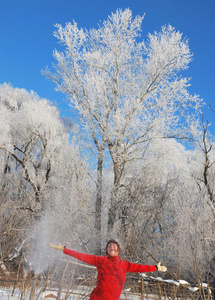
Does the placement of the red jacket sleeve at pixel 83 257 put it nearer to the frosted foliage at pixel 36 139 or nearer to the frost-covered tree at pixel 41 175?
the frost-covered tree at pixel 41 175

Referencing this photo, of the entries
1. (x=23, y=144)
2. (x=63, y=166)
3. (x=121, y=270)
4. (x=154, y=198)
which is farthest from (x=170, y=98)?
(x=121, y=270)

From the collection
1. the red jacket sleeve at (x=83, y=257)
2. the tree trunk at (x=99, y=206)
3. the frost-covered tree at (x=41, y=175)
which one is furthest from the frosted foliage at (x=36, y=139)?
the red jacket sleeve at (x=83, y=257)

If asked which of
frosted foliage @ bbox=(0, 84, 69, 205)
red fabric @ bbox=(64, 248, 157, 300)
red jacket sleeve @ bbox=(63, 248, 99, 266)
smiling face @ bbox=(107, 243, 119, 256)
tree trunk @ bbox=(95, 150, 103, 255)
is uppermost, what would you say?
frosted foliage @ bbox=(0, 84, 69, 205)

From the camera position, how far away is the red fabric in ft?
9.48

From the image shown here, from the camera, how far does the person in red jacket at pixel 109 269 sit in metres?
2.89

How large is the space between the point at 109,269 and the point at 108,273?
0.04m

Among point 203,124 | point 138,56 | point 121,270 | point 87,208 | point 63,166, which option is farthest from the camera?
point 63,166

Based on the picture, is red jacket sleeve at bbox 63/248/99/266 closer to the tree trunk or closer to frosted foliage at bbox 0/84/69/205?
the tree trunk

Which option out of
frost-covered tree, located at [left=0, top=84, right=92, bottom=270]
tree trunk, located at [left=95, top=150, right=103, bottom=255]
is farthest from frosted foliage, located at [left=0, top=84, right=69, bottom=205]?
tree trunk, located at [left=95, top=150, right=103, bottom=255]

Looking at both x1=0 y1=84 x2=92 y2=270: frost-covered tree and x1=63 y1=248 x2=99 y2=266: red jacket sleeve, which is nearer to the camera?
x1=63 y1=248 x2=99 y2=266: red jacket sleeve

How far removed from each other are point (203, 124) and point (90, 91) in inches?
229

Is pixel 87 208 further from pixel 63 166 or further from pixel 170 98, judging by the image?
pixel 170 98

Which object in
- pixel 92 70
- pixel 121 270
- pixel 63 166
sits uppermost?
pixel 92 70

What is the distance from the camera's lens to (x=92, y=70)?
15172mm
